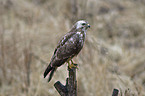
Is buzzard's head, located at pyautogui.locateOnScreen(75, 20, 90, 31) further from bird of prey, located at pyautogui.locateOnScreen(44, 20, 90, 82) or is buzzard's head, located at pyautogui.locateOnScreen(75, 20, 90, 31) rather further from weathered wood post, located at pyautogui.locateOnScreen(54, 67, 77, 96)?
weathered wood post, located at pyautogui.locateOnScreen(54, 67, 77, 96)

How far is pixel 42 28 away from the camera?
2928mm

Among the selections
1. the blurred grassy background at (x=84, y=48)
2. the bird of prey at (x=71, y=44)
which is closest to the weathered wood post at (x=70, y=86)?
the bird of prey at (x=71, y=44)

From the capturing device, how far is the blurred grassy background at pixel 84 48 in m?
1.63

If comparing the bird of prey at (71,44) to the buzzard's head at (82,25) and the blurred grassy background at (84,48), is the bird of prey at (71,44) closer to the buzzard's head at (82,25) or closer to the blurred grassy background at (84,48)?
the buzzard's head at (82,25)

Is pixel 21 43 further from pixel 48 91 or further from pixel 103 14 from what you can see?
pixel 103 14

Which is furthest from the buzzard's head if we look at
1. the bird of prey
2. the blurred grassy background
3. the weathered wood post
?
the blurred grassy background

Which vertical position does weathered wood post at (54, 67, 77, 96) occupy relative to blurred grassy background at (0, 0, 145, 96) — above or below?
below

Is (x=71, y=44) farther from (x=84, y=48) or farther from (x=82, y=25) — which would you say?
(x=84, y=48)

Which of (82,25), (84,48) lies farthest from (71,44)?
(84,48)

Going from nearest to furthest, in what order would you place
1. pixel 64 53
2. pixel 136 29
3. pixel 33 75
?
pixel 64 53
pixel 33 75
pixel 136 29

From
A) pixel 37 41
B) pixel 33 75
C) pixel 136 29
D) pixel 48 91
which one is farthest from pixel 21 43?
pixel 136 29

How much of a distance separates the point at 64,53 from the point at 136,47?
2.60 m

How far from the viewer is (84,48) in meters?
1.90

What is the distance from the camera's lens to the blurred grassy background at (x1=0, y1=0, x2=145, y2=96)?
1630 mm
